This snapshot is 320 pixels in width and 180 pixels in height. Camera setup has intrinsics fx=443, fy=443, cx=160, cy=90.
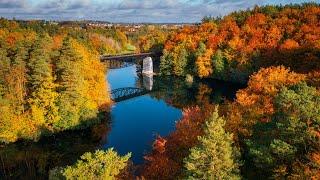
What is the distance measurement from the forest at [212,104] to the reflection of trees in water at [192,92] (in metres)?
1.17

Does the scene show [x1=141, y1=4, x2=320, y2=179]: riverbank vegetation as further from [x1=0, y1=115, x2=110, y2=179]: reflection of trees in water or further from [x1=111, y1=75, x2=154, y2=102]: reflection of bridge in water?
[x1=111, y1=75, x2=154, y2=102]: reflection of bridge in water

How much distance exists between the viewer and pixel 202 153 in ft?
102

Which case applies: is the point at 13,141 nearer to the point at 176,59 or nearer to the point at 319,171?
the point at 319,171

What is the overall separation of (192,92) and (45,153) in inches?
2102

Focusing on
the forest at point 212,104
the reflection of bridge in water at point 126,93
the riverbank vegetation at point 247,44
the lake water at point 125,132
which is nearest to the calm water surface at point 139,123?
the lake water at point 125,132

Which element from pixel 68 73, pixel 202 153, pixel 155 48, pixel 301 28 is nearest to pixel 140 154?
pixel 68 73

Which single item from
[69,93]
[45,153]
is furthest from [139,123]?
[45,153]

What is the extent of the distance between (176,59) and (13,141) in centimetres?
7842

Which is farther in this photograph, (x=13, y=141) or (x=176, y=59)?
(x=176, y=59)

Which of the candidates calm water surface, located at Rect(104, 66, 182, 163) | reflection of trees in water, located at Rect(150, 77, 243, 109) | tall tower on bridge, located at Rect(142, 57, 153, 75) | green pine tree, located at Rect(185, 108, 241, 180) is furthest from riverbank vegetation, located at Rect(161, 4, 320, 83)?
green pine tree, located at Rect(185, 108, 241, 180)

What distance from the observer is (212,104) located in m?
78.4

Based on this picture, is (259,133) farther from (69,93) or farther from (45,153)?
(69,93)

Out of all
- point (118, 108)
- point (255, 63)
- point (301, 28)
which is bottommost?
point (118, 108)

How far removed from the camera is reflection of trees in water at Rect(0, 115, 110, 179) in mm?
50919
